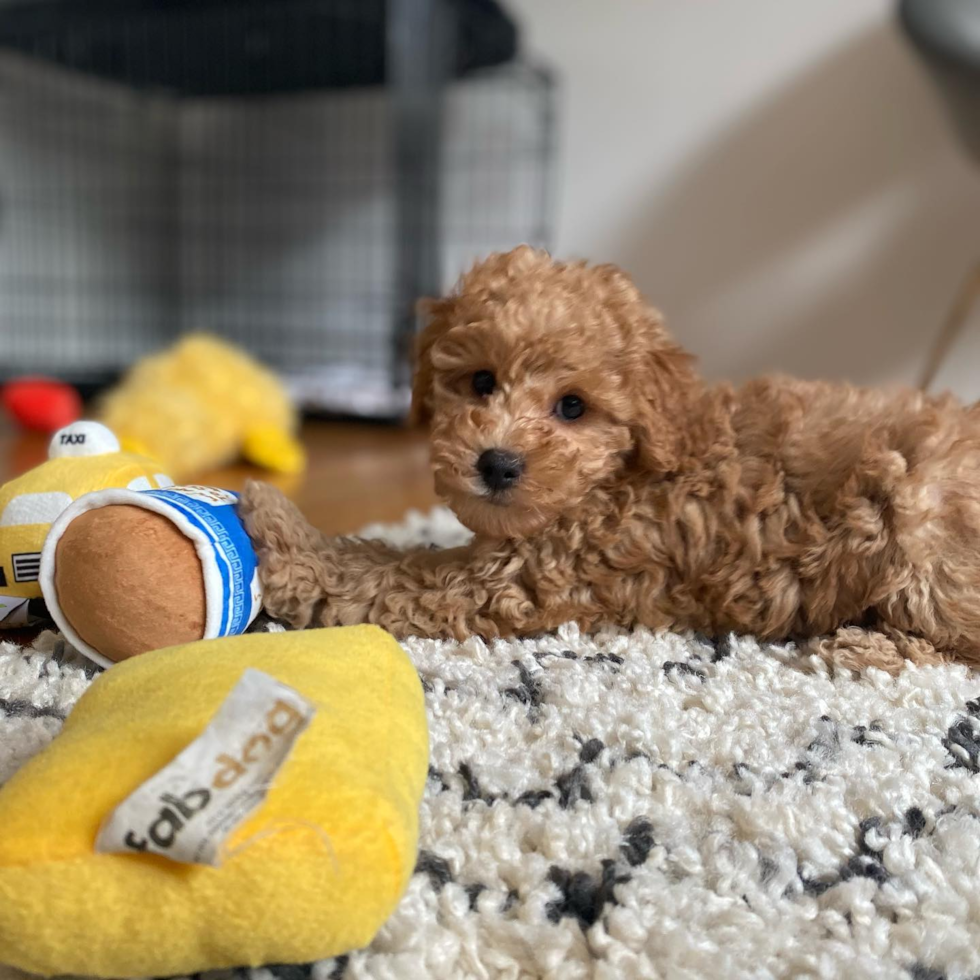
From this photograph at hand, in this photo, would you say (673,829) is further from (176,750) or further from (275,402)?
(275,402)

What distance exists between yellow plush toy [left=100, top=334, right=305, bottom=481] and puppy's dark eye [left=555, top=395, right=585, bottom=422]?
4.49 ft

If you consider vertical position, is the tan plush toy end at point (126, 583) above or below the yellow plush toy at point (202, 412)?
above

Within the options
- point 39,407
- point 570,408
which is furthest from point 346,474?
point 570,408

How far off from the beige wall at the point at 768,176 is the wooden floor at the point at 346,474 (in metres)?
1.10

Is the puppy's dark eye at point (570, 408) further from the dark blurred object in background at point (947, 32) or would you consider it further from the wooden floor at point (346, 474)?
the dark blurred object in background at point (947, 32)

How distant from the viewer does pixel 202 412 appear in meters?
2.35

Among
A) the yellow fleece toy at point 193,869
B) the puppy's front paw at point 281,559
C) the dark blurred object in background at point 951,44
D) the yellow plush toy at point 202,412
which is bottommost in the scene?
the yellow plush toy at point 202,412

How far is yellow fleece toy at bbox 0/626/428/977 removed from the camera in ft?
1.78

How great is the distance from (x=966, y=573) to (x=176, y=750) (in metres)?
0.88

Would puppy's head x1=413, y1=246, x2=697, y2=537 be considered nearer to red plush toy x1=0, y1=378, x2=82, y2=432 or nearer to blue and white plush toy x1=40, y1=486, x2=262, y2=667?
blue and white plush toy x1=40, y1=486, x2=262, y2=667

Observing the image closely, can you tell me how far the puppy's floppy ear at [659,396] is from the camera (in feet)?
3.68

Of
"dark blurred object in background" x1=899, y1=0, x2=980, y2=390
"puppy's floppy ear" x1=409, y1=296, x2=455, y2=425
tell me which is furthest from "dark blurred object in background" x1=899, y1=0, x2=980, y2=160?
"puppy's floppy ear" x1=409, y1=296, x2=455, y2=425

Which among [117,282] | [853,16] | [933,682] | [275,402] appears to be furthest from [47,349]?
[933,682]

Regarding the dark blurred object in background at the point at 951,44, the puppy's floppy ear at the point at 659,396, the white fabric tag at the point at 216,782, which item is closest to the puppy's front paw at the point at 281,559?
the puppy's floppy ear at the point at 659,396
